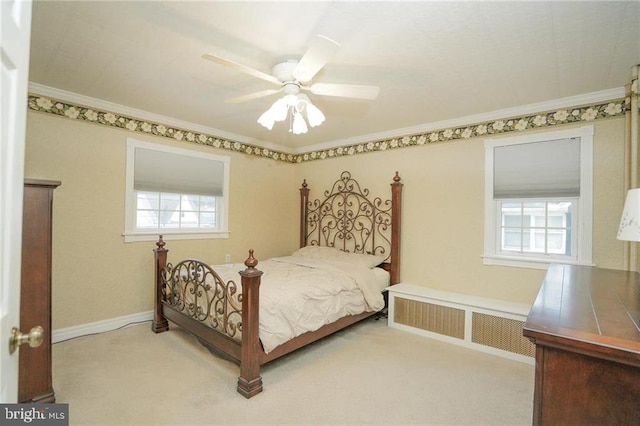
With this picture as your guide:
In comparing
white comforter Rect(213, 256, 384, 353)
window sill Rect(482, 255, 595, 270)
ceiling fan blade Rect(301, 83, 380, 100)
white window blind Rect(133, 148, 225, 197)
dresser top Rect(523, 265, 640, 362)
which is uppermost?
ceiling fan blade Rect(301, 83, 380, 100)

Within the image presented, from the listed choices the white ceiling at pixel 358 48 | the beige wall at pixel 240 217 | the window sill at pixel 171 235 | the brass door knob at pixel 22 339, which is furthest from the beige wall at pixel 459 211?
the brass door knob at pixel 22 339

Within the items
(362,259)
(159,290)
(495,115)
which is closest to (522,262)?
(495,115)

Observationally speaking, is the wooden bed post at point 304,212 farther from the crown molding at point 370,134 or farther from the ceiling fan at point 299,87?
the ceiling fan at point 299,87

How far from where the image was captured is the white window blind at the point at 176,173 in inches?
135

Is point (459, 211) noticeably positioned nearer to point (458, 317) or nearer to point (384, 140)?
point (458, 317)

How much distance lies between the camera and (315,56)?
1.73 m

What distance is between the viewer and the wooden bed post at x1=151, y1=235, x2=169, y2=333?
3197 mm

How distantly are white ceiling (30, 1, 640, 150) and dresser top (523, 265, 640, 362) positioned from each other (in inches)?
60.1

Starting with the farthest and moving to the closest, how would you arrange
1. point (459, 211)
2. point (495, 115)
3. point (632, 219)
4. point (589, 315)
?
1. point (459, 211)
2. point (495, 115)
3. point (632, 219)
4. point (589, 315)

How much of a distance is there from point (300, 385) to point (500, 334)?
1.91 meters

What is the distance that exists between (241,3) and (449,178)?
281 centimetres

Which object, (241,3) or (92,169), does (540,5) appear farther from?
(92,169)

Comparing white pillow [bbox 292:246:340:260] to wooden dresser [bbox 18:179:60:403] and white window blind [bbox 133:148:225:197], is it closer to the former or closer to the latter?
white window blind [bbox 133:148:225:197]

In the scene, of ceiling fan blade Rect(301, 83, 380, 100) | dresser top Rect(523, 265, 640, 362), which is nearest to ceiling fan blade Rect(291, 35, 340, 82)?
ceiling fan blade Rect(301, 83, 380, 100)
